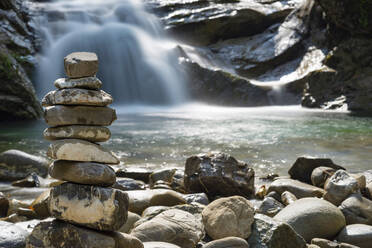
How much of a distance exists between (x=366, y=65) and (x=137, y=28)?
18272 millimetres

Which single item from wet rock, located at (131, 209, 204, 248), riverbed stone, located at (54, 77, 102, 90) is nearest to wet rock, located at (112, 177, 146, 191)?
wet rock, located at (131, 209, 204, 248)

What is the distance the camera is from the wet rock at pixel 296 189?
214 inches

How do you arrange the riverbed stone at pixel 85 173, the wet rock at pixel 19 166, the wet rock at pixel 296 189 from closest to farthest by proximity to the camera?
the riverbed stone at pixel 85 173 < the wet rock at pixel 296 189 < the wet rock at pixel 19 166

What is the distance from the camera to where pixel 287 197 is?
5160 millimetres

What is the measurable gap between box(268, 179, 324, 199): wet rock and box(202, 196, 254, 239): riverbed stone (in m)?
1.95

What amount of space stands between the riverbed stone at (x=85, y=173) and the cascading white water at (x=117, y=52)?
2440 centimetres

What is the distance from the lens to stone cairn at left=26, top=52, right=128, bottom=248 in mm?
2877

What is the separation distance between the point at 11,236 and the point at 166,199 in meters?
1.95

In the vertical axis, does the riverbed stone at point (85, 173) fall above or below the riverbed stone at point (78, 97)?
below

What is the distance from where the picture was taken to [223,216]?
11.9ft

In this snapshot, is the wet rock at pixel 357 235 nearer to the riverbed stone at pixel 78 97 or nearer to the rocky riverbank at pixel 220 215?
the rocky riverbank at pixel 220 215

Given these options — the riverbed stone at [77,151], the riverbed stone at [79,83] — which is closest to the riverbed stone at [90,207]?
the riverbed stone at [77,151]

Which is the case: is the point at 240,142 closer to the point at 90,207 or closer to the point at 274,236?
the point at 274,236

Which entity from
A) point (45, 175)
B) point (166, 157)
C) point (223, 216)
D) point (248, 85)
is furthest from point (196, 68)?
point (223, 216)
